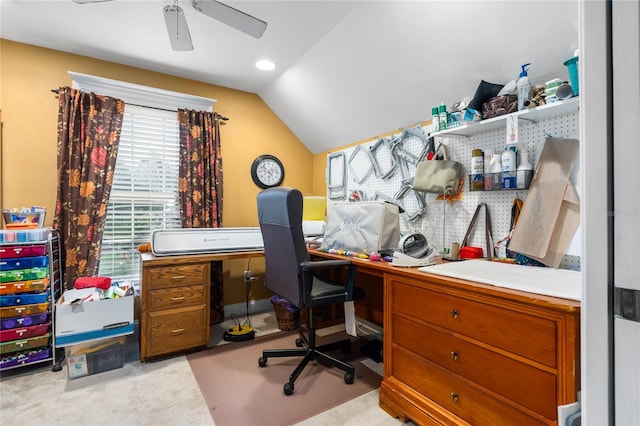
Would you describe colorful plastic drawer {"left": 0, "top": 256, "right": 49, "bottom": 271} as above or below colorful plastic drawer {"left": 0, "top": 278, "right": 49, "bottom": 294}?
above

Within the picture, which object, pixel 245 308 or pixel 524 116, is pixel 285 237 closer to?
pixel 524 116

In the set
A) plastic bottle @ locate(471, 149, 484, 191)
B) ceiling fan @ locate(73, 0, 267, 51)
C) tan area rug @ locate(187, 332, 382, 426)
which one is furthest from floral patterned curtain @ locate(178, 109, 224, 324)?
plastic bottle @ locate(471, 149, 484, 191)

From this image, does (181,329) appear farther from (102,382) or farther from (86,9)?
(86,9)

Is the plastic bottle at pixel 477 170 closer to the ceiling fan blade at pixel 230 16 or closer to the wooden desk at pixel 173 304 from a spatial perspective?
the ceiling fan blade at pixel 230 16

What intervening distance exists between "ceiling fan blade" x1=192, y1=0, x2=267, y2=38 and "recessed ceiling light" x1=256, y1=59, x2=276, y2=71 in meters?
0.91

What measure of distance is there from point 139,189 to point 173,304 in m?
1.23

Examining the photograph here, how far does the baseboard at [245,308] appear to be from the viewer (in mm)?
3172

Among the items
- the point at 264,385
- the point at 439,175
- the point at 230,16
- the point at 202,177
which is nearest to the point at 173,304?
the point at 264,385

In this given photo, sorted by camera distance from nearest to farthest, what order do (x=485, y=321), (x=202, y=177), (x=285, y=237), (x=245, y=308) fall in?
(x=485, y=321)
(x=285, y=237)
(x=202, y=177)
(x=245, y=308)

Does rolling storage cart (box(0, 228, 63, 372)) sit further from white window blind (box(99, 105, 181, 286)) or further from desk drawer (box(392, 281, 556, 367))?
desk drawer (box(392, 281, 556, 367))

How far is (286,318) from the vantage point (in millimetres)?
2744

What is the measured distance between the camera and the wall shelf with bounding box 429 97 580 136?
1437mm

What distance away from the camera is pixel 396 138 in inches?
100

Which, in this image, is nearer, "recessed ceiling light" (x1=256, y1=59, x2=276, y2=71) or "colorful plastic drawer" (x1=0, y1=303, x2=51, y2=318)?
"colorful plastic drawer" (x1=0, y1=303, x2=51, y2=318)
